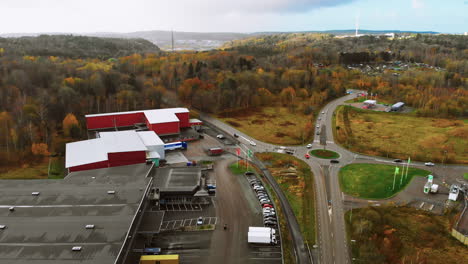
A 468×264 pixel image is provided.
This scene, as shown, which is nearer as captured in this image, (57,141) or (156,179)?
(156,179)

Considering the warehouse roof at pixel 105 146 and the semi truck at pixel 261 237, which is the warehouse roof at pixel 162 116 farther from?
the semi truck at pixel 261 237

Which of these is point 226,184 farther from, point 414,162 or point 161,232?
point 414,162

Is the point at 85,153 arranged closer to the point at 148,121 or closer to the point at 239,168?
the point at 148,121

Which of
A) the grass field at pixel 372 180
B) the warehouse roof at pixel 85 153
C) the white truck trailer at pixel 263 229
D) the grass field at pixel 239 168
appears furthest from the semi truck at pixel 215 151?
the white truck trailer at pixel 263 229

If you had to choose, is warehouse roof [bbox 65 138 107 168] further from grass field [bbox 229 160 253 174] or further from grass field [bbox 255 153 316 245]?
grass field [bbox 255 153 316 245]

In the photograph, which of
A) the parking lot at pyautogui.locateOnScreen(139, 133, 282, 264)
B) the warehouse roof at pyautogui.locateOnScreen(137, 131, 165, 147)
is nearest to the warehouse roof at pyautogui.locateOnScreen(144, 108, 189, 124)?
the warehouse roof at pyautogui.locateOnScreen(137, 131, 165, 147)

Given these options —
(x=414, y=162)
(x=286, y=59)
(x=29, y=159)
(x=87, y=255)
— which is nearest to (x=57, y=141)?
(x=29, y=159)
